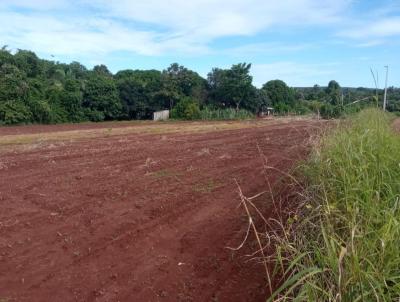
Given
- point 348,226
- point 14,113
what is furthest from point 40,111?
point 348,226

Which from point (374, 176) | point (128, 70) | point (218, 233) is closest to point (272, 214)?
point (218, 233)

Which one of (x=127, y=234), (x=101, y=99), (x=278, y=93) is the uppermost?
(x=101, y=99)

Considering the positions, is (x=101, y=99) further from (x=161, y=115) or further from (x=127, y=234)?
(x=127, y=234)

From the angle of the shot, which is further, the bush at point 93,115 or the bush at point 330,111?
the bush at point 93,115

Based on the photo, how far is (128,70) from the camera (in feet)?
231

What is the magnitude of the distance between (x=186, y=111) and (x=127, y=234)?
142ft

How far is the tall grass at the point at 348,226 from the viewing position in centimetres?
242

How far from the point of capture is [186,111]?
159 feet

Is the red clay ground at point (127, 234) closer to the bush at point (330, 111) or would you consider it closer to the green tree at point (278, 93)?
the bush at point (330, 111)

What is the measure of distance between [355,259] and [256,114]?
5700 centimetres

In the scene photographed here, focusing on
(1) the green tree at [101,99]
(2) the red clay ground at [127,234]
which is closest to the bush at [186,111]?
(1) the green tree at [101,99]

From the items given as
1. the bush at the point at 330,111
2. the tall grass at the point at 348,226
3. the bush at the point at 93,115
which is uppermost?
the bush at the point at 330,111

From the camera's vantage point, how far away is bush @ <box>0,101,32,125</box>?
1415 inches

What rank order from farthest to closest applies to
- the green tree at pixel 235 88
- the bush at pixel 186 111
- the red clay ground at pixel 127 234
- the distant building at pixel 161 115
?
the green tree at pixel 235 88 → the distant building at pixel 161 115 → the bush at pixel 186 111 → the red clay ground at pixel 127 234
